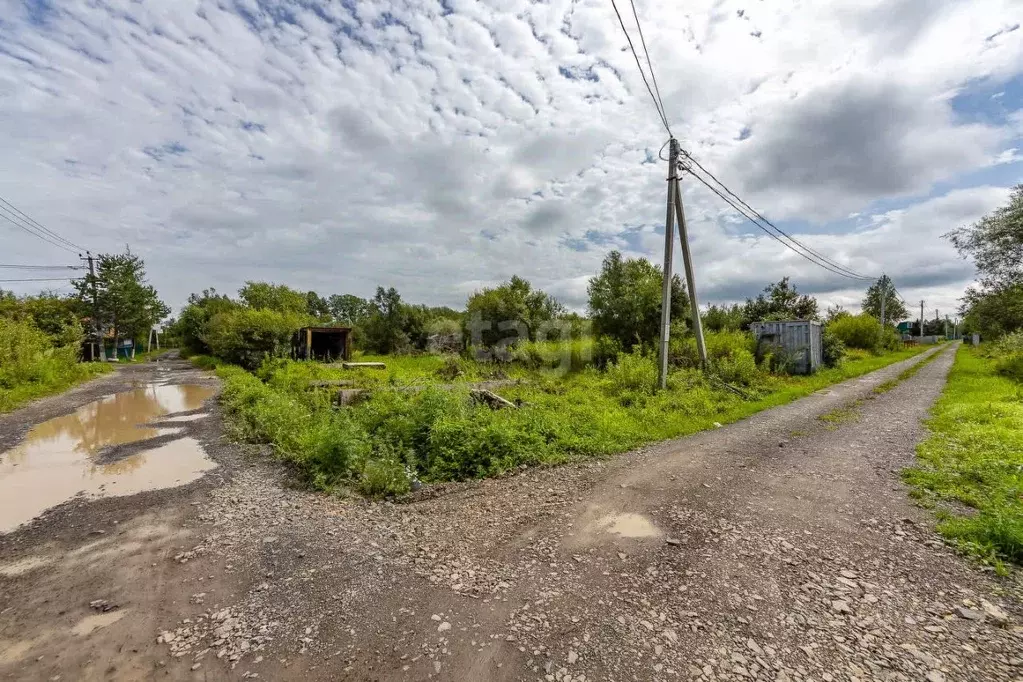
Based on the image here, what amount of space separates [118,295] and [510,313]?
32.8 m

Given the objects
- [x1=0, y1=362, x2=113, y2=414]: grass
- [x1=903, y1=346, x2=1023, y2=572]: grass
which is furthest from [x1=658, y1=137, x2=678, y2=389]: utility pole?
[x1=0, y1=362, x2=113, y2=414]: grass

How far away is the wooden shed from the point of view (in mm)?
25906

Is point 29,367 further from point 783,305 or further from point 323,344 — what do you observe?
point 783,305

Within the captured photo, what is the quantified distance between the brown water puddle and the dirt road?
2.07 ft

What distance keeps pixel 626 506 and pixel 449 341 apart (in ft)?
85.2

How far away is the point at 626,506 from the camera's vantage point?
15.7 feet

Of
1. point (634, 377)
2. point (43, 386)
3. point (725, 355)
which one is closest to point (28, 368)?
point (43, 386)

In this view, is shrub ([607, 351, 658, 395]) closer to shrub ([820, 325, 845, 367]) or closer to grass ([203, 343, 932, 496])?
grass ([203, 343, 932, 496])

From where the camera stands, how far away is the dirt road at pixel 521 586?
101 inches

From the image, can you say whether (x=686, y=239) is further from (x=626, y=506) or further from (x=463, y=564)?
(x=463, y=564)

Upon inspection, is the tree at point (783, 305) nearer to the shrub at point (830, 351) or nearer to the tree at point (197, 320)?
the shrub at point (830, 351)

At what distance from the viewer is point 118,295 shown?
34.8 m

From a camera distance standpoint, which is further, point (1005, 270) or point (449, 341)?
point (449, 341)

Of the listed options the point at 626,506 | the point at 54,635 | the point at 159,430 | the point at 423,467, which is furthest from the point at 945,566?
the point at 159,430
